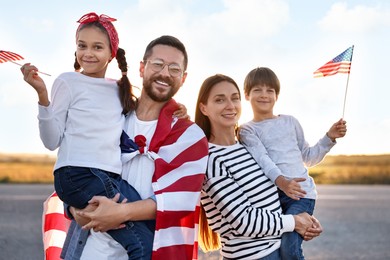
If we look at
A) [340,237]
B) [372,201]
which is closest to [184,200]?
[340,237]

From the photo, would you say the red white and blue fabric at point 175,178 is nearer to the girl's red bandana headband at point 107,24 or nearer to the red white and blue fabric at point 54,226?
the girl's red bandana headband at point 107,24

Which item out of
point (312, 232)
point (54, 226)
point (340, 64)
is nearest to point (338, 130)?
point (312, 232)

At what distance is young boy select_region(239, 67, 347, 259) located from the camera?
3.71 meters

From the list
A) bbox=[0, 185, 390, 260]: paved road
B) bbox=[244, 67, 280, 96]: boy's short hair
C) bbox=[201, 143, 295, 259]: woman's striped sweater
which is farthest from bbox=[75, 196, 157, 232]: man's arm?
bbox=[0, 185, 390, 260]: paved road

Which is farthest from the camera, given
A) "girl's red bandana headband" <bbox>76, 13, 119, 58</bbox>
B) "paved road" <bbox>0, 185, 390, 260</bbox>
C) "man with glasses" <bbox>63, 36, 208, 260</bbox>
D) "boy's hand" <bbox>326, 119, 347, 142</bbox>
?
"paved road" <bbox>0, 185, 390, 260</bbox>

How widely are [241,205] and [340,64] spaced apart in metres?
1.57

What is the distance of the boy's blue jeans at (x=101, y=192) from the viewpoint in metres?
3.29

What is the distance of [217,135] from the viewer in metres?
3.74

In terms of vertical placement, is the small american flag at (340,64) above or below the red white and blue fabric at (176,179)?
above

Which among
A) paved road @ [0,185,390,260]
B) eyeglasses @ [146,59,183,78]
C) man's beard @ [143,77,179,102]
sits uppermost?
eyeglasses @ [146,59,183,78]

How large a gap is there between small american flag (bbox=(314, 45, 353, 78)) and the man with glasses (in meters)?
1.49

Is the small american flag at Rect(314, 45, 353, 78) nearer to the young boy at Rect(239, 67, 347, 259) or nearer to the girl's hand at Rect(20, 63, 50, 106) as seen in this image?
the young boy at Rect(239, 67, 347, 259)

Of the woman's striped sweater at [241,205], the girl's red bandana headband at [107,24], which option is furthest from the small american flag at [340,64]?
the girl's red bandana headband at [107,24]

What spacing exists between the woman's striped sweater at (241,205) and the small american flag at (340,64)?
127cm
